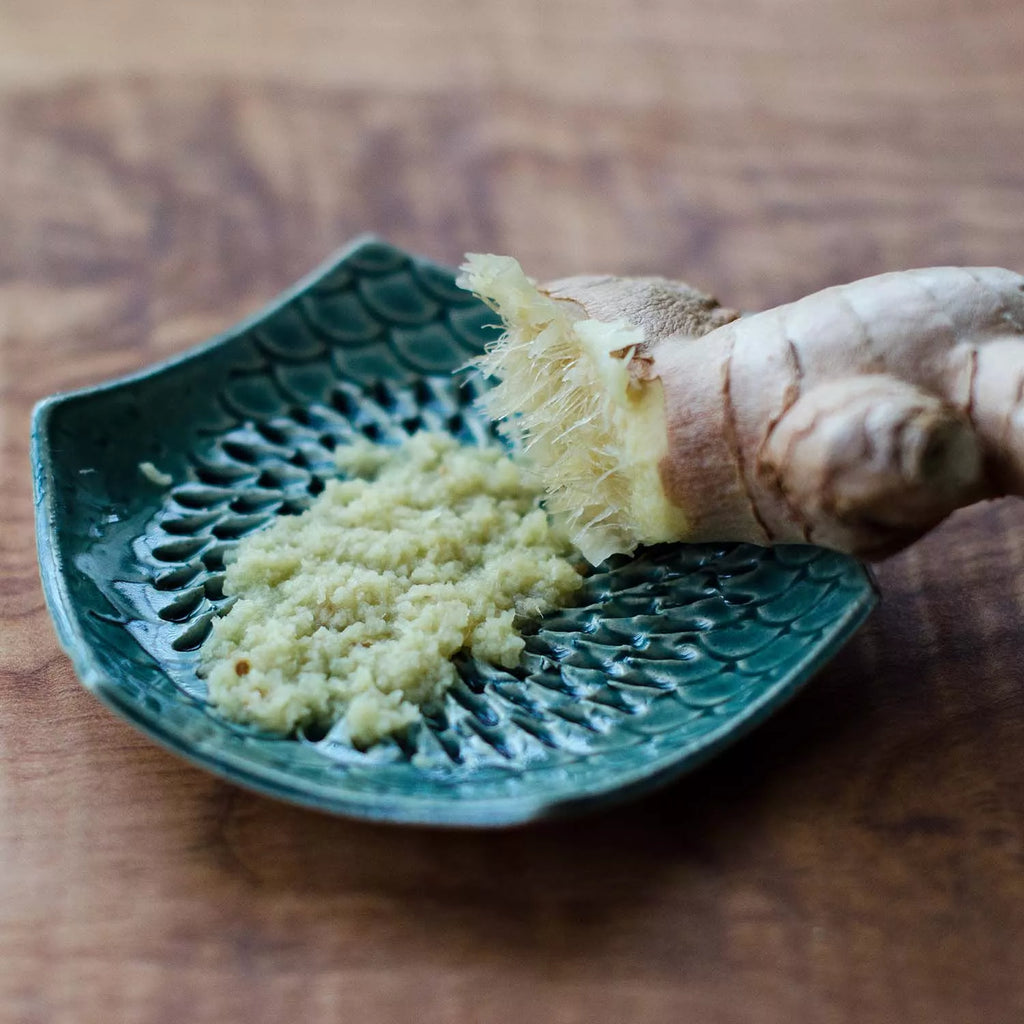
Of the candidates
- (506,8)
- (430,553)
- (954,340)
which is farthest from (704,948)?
(506,8)

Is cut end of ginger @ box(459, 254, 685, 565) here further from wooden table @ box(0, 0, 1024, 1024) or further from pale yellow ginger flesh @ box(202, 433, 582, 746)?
wooden table @ box(0, 0, 1024, 1024)

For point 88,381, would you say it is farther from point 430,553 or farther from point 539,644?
point 539,644

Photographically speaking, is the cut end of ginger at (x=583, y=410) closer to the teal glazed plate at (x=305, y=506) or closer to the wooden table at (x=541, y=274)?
the teal glazed plate at (x=305, y=506)

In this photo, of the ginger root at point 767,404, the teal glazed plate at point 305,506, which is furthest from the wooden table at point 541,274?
the ginger root at point 767,404

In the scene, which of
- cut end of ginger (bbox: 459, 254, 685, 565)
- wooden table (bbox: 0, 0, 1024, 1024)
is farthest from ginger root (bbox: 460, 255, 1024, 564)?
wooden table (bbox: 0, 0, 1024, 1024)

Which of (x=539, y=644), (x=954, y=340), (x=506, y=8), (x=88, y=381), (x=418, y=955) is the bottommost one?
(x=418, y=955)

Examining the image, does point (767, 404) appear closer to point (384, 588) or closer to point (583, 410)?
point (583, 410)

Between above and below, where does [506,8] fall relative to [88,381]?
above
